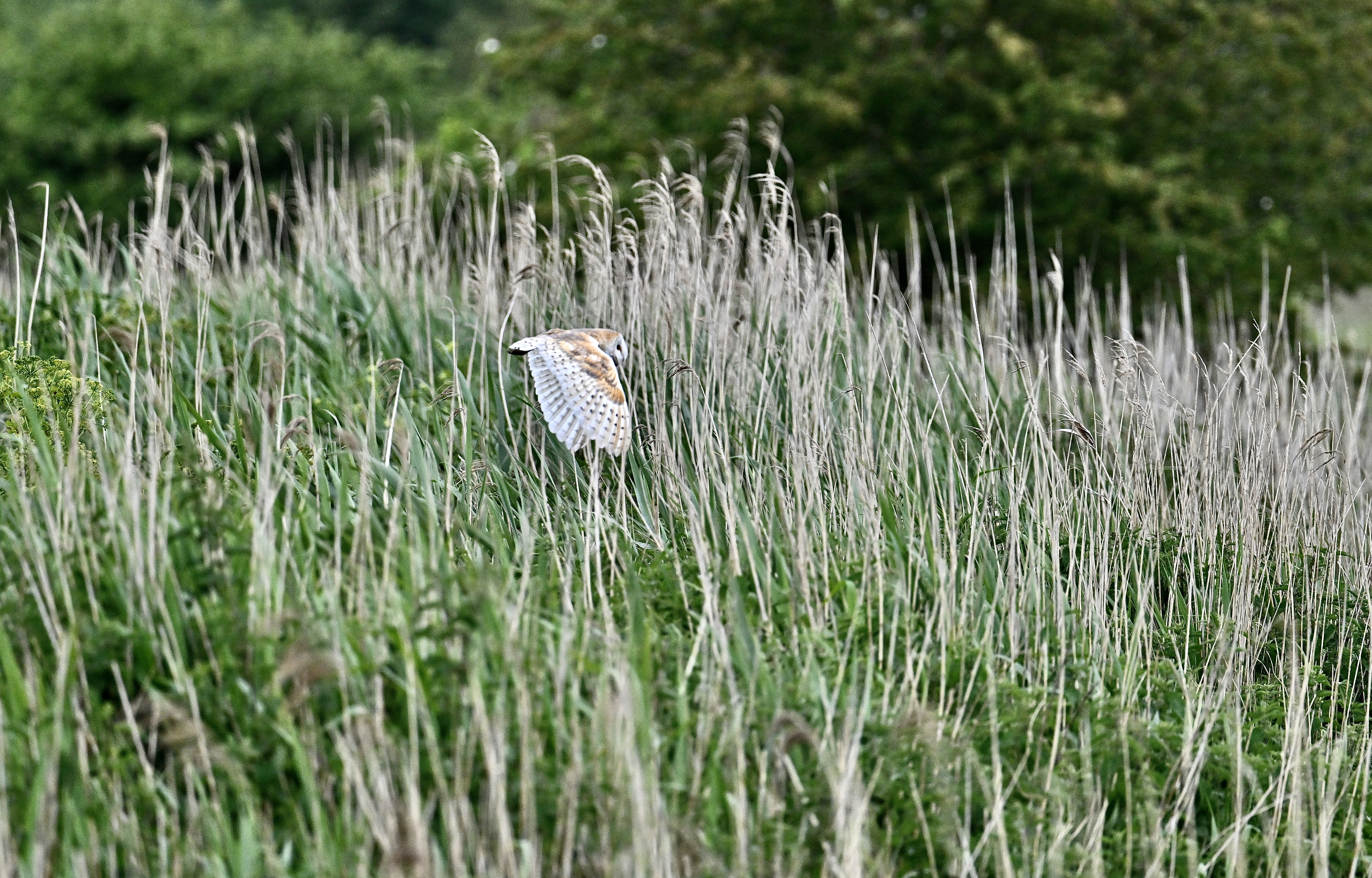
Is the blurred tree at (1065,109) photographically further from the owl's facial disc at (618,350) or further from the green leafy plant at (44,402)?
the green leafy plant at (44,402)

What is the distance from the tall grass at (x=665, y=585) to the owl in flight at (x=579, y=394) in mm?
115

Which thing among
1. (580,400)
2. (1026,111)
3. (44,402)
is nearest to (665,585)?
(580,400)

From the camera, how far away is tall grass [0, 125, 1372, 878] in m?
2.35

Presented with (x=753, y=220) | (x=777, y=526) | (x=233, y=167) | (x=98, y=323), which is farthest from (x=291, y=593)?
(x=233, y=167)

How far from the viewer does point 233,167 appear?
15414mm

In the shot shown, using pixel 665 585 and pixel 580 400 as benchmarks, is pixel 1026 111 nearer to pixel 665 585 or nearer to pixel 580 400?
pixel 580 400

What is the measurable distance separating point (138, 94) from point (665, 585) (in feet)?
45.3

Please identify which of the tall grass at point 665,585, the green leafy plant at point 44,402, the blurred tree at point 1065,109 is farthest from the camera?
the blurred tree at point 1065,109

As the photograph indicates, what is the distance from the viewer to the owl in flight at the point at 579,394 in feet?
11.1

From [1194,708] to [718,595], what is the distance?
1.13 meters

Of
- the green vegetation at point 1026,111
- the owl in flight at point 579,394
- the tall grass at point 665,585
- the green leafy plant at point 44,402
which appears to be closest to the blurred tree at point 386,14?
the green vegetation at point 1026,111

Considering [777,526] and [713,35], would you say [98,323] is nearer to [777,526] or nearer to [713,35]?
[777,526]

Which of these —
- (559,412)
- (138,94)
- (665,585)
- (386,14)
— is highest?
(386,14)

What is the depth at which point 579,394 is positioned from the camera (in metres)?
3.38
